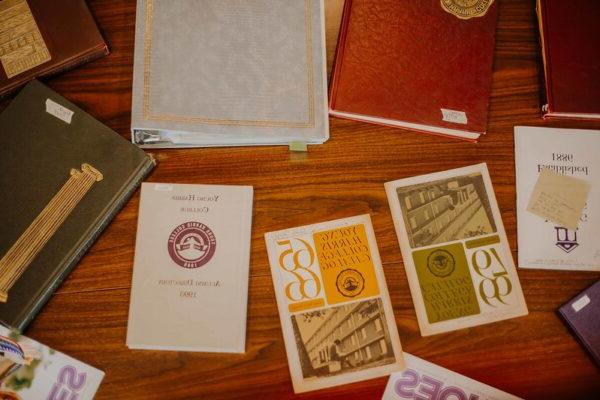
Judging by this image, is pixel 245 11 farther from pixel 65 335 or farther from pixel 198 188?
pixel 65 335

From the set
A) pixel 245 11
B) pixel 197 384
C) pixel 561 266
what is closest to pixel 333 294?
pixel 197 384

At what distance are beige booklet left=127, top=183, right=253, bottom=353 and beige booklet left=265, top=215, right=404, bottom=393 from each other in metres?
0.08

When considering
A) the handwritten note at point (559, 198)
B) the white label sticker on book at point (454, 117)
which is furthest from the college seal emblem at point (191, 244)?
the handwritten note at point (559, 198)

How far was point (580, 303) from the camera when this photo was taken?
0.90 m

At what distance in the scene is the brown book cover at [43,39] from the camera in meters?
0.94

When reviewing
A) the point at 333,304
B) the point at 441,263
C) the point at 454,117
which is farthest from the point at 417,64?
the point at 333,304

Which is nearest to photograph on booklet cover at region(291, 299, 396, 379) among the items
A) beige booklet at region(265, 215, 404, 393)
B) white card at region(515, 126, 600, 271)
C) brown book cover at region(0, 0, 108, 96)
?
beige booklet at region(265, 215, 404, 393)

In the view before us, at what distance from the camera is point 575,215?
95 cm

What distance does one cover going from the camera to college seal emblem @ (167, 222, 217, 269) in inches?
35.6

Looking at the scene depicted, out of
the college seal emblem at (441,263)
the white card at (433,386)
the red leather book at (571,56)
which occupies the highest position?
the red leather book at (571,56)

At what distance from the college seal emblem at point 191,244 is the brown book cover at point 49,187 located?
0.43ft

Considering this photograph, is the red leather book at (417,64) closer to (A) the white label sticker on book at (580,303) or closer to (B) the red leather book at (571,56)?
(B) the red leather book at (571,56)

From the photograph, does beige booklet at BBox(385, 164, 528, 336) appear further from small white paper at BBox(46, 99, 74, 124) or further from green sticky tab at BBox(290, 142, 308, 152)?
small white paper at BBox(46, 99, 74, 124)

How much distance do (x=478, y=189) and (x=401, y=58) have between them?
0.32 meters
